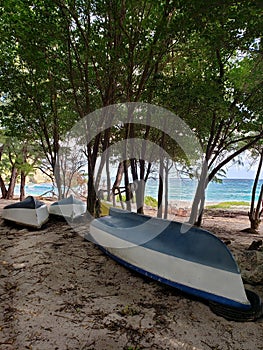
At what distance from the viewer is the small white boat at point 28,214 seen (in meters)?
4.91

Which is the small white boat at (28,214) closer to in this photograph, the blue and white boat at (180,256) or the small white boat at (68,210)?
the small white boat at (68,210)

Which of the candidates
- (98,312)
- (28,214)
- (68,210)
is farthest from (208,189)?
(98,312)

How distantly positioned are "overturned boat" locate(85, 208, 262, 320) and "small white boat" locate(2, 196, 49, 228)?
1.95m

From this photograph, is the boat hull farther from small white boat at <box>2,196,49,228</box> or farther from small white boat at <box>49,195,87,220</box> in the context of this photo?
small white boat at <box>49,195,87,220</box>

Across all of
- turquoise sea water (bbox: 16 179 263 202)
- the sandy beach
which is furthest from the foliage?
the sandy beach

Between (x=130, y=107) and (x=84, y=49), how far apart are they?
1497 millimetres

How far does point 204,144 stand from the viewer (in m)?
8.41

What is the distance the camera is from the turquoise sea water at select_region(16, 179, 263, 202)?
35.6 ft

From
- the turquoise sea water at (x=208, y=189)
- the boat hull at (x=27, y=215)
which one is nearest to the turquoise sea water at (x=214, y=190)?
the turquoise sea water at (x=208, y=189)

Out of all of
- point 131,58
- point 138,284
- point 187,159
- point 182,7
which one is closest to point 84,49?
point 131,58

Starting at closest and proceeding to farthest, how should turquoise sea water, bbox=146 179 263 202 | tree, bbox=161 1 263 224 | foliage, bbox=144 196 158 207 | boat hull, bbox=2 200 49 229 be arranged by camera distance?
tree, bbox=161 1 263 224
boat hull, bbox=2 200 49 229
turquoise sea water, bbox=146 179 263 202
foliage, bbox=144 196 158 207

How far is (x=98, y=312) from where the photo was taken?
87.8 inches

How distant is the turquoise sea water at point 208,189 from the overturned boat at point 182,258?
579cm

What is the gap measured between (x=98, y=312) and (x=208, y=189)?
18.1 meters
